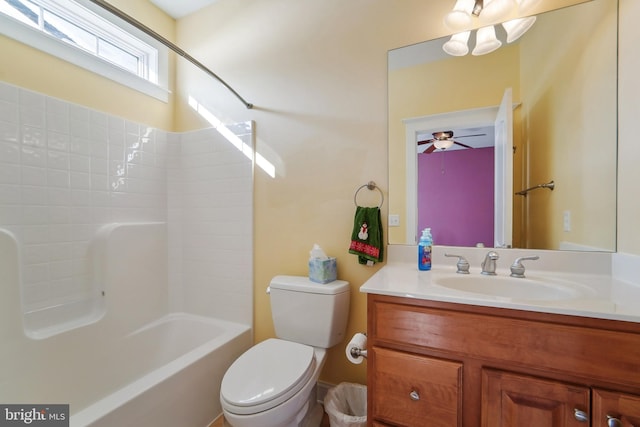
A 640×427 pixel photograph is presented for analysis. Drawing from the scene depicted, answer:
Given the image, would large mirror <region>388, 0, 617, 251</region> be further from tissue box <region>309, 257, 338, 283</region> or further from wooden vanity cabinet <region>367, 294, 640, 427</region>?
wooden vanity cabinet <region>367, 294, 640, 427</region>

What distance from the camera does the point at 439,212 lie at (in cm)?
136

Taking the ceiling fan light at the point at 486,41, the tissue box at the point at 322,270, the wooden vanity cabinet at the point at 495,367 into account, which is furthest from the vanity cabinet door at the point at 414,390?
the ceiling fan light at the point at 486,41

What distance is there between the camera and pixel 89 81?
1627 mm

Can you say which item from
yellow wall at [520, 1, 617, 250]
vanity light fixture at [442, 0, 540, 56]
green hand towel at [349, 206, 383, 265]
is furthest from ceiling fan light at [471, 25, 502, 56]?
green hand towel at [349, 206, 383, 265]

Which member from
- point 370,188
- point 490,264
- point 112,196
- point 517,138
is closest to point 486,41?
point 517,138

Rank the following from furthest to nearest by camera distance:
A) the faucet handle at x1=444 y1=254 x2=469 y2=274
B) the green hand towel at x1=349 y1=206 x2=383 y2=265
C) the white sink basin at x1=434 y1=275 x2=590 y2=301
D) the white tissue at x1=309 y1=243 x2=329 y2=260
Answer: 1. the white tissue at x1=309 y1=243 x2=329 y2=260
2. the green hand towel at x1=349 y1=206 x2=383 y2=265
3. the faucet handle at x1=444 y1=254 x2=469 y2=274
4. the white sink basin at x1=434 y1=275 x2=590 y2=301

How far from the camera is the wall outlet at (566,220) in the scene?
116cm

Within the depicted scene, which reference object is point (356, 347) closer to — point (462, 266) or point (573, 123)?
point (462, 266)

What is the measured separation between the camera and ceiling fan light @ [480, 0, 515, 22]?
120cm

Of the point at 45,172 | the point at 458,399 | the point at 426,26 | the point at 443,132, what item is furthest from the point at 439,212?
the point at 45,172

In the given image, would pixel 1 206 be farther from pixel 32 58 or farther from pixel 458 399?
pixel 458 399

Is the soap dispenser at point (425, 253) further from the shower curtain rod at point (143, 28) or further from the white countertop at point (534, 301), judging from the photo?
the shower curtain rod at point (143, 28)

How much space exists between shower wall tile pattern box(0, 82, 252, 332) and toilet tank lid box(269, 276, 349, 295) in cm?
38

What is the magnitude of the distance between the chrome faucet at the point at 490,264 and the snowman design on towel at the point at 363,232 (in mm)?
542
